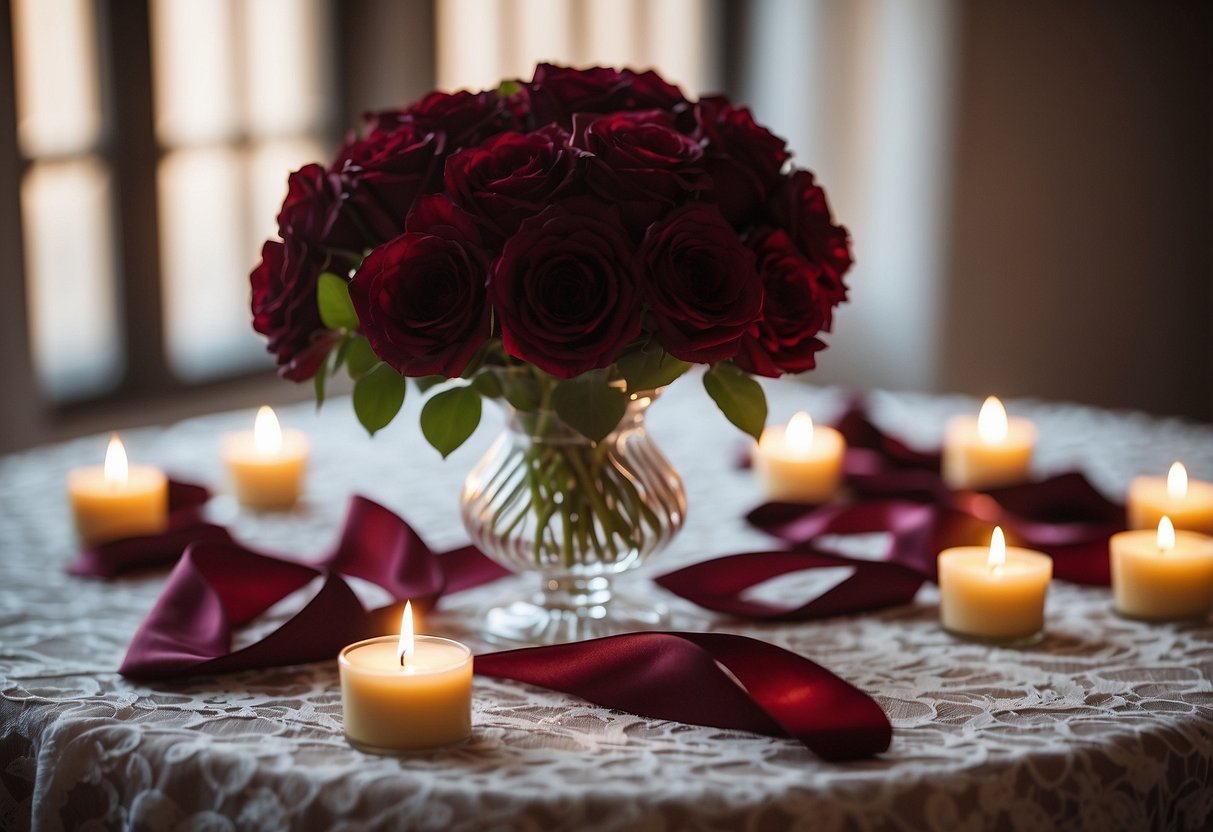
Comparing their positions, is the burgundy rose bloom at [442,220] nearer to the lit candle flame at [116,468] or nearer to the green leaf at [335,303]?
the green leaf at [335,303]

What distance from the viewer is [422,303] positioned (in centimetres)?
100

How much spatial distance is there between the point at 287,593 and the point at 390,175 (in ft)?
1.30

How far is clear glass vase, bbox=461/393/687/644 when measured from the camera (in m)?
Answer: 1.15

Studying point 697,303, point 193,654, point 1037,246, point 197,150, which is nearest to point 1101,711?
point 697,303

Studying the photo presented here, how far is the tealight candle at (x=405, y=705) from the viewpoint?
0.89 meters

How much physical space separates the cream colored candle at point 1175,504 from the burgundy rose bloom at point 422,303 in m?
0.78

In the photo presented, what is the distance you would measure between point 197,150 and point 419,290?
2.60m

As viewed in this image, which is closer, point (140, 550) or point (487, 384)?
point (487, 384)

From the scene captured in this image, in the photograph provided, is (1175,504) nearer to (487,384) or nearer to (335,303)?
(487,384)

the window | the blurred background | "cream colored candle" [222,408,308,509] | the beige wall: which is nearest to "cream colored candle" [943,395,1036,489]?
"cream colored candle" [222,408,308,509]

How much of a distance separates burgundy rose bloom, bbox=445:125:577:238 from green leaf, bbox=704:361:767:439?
0.20 metres

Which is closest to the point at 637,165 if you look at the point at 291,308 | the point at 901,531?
the point at 291,308

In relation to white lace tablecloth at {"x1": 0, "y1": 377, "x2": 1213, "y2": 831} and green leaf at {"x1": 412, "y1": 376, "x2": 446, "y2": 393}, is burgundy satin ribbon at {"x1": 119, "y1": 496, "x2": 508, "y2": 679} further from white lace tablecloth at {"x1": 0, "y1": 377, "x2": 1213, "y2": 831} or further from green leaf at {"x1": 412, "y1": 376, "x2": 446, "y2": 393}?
green leaf at {"x1": 412, "y1": 376, "x2": 446, "y2": 393}

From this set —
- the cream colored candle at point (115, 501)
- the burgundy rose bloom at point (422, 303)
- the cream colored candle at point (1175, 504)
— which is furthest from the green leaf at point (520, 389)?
the cream colored candle at point (1175, 504)
